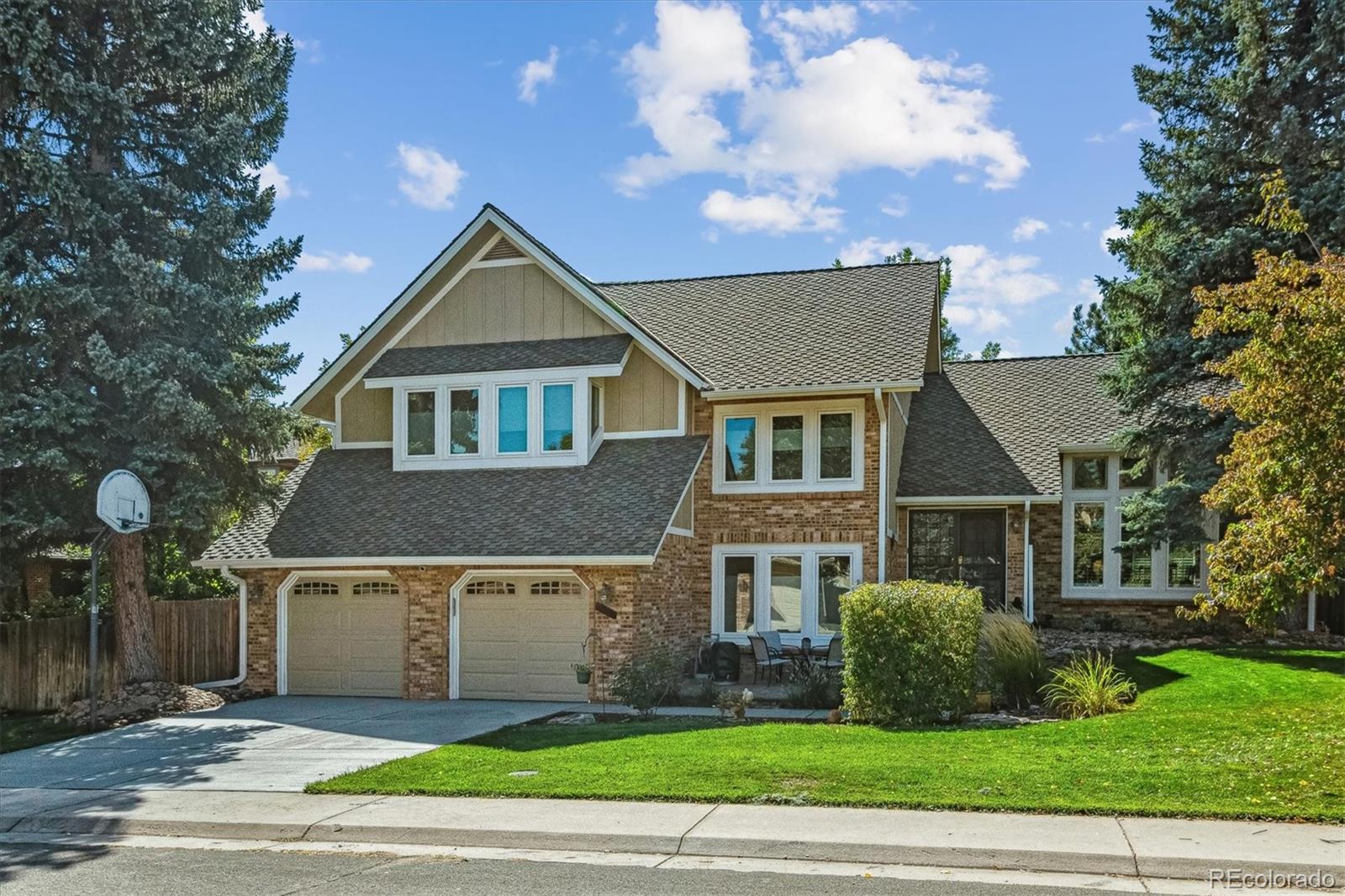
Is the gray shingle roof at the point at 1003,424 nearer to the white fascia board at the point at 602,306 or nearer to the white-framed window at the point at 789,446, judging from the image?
the white-framed window at the point at 789,446

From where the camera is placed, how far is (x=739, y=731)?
1364cm

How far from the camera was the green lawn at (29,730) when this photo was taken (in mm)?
A: 15516

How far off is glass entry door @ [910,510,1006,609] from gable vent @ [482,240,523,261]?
30.8 ft

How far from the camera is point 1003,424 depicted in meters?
A: 24.5

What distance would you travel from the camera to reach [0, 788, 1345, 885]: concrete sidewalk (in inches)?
317

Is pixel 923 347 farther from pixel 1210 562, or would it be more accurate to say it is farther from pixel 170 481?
pixel 170 481

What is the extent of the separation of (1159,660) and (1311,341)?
9.44 m

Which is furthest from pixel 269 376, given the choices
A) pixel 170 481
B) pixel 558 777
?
pixel 558 777

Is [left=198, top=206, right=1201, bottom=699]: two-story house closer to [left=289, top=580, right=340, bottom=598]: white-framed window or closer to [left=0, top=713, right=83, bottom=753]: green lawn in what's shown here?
[left=289, top=580, right=340, bottom=598]: white-framed window

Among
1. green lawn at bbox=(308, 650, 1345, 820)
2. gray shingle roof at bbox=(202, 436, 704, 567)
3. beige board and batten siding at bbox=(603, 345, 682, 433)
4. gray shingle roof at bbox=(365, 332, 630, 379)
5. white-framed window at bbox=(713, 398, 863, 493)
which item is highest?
gray shingle roof at bbox=(365, 332, 630, 379)

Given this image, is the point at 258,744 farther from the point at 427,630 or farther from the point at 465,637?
the point at 465,637

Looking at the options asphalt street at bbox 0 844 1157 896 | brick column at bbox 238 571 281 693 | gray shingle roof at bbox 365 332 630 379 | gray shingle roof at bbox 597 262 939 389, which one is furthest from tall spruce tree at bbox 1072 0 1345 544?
brick column at bbox 238 571 281 693

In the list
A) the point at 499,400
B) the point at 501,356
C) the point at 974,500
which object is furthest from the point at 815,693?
the point at 501,356

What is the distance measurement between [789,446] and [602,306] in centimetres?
424
